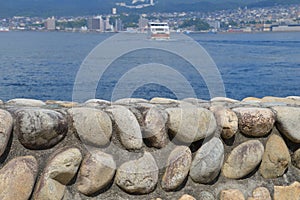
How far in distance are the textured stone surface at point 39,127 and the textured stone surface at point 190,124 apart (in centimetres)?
70

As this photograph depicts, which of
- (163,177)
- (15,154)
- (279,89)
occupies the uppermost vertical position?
(15,154)

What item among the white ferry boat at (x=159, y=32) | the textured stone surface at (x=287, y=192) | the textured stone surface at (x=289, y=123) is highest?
the textured stone surface at (x=289, y=123)

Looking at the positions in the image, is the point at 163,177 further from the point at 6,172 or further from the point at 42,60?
the point at 42,60

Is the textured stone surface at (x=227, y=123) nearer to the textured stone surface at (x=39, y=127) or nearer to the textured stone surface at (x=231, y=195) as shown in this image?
the textured stone surface at (x=231, y=195)

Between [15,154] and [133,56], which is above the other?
[15,154]

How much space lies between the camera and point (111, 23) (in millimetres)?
92875

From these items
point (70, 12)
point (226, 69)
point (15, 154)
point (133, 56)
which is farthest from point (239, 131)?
point (70, 12)

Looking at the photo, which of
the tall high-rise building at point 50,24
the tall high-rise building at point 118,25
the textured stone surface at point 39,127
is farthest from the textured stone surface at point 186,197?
the tall high-rise building at point 50,24

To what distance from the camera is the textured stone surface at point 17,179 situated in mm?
2773

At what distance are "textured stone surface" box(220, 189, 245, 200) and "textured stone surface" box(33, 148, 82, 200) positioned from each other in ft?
3.19

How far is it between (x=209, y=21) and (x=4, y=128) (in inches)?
4159

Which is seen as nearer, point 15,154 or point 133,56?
point 15,154

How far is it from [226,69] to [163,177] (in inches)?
1129

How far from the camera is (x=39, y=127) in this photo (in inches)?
111
